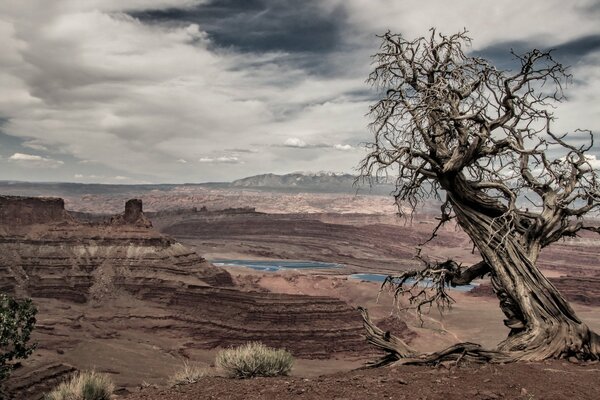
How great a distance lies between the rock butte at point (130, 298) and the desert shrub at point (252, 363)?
22594 millimetres

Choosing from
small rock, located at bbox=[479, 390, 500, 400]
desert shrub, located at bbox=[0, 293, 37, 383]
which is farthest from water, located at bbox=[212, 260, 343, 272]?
small rock, located at bbox=[479, 390, 500, 400]

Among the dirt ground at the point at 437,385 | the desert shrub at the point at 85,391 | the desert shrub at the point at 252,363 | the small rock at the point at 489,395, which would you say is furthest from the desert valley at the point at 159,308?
the small rock at the point at 489,395

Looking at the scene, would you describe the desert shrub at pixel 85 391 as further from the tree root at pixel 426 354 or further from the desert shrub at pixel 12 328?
the tree root at pixel 426 354

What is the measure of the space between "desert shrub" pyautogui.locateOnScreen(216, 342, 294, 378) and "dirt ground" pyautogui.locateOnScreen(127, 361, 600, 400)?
2.28 metres

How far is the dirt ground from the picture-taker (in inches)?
223

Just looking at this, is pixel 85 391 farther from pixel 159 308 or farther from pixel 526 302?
pixel 159 308

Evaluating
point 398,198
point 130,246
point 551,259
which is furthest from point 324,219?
point 398,198

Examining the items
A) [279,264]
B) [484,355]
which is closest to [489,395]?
[484,355]

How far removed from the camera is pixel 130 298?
5059cm

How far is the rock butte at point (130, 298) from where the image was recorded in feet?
133

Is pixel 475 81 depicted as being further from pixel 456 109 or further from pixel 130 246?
pixel 130 246

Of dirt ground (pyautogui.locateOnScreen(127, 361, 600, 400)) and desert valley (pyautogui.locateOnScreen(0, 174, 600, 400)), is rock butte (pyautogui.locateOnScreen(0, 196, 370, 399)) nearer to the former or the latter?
desert valley (pyautogui.locateOnScreen(0, 174, 600, 400))

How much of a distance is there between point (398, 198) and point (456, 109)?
1969 millimetres

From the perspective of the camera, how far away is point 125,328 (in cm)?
4425
